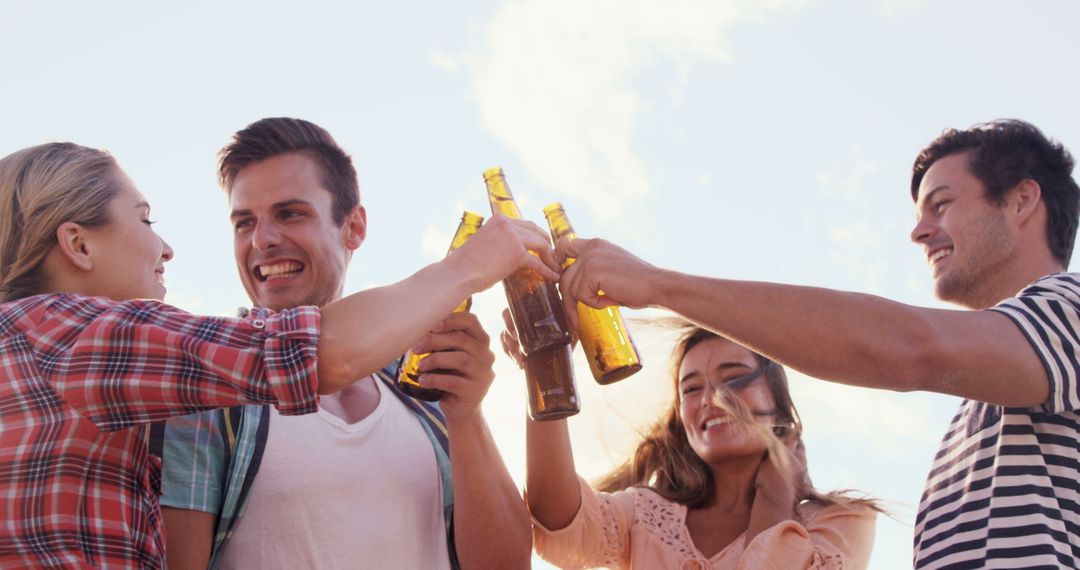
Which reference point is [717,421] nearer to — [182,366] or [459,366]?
[459,366]

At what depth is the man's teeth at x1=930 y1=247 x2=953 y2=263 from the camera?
11.9 feet

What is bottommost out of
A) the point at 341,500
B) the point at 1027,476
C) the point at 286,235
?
the point at 341,500

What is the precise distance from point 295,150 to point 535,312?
1.18 meters

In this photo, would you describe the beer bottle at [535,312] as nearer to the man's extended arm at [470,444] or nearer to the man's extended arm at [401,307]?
the man's extended arm at [470,444]

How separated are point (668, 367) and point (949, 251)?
1.40 m

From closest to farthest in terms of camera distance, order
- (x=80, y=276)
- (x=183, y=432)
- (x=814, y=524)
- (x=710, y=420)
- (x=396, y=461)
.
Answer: (x=80, y=276)
(x=183, y=432)
(x=396, y=461)
(x=814, y=524)
(x=710, y=420)

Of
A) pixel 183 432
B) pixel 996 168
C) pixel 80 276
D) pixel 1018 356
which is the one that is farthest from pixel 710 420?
pixel 80 276

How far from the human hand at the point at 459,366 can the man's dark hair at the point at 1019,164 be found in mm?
1769

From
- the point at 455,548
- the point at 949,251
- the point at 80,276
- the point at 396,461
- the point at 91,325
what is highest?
the point at 949,251

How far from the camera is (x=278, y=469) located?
288 centimetres

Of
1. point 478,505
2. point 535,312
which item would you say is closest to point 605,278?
point 535,312

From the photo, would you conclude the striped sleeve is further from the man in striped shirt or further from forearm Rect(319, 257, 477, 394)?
forearm Rect(319, 257, 477, 394)

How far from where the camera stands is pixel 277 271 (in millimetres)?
3654

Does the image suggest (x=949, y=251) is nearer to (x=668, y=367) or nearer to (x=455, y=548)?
(x=668, y=367)
